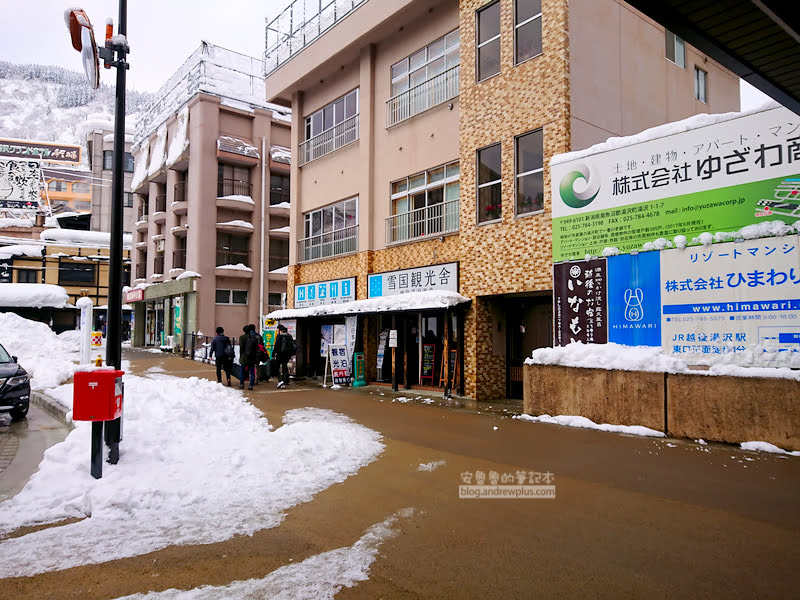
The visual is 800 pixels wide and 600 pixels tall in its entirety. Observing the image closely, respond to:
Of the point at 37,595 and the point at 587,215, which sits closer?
the point at 37,595

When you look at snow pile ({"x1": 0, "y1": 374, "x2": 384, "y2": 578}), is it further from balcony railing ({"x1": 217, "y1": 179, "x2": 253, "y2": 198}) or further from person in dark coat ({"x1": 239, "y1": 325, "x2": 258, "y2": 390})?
balcony railing ({"x1": 217, "y1": 179, "x2": 253, "y2": 198})

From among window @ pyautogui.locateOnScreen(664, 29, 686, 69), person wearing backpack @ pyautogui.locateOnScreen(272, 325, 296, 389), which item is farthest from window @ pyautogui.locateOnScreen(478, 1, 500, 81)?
person wearing backpack @ pyautogui.locateOnScreen(272, 325, 296, 389)

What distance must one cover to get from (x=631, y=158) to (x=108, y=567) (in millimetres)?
10016

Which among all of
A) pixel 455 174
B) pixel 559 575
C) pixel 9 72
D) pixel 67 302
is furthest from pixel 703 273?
pixel 9 72

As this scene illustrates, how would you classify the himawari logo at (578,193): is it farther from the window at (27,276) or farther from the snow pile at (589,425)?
the window at (27,276)

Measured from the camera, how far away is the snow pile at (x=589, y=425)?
8883 millimetres

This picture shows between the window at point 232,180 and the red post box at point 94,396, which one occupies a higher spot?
the window at point 232,180

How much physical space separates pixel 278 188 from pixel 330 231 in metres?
17.7

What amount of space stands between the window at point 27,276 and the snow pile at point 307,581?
48.8 metres

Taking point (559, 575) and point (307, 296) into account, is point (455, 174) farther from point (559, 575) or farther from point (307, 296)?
point (559, 575)

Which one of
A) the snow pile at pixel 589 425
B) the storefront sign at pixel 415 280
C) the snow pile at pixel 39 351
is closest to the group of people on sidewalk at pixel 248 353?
the storefront sign at pixel 415 280

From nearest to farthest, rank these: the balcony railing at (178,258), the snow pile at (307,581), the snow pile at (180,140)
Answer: the snow pile at (307,581)
the snow pile at (180,140)
the balcony railing at (178,258)

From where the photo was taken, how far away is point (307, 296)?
67.7 feet

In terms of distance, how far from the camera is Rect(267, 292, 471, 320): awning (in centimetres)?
1330
